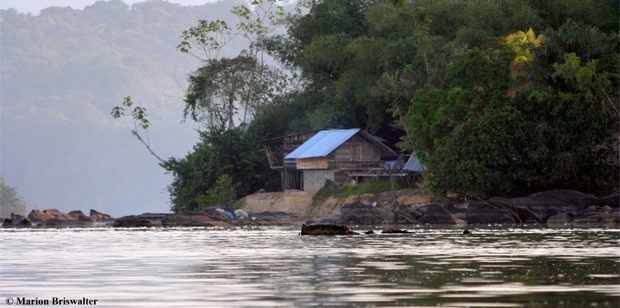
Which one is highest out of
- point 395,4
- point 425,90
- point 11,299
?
point 395,4

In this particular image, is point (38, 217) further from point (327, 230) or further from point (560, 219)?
point (327, 230)

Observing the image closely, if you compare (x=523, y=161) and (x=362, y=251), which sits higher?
(x=523, y=161)

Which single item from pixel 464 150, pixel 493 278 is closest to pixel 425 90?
pixel 464 150

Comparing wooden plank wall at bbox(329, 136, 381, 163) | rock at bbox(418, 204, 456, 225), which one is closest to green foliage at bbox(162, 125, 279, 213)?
wooden plank wall at bbox(329, 136, 381, 163)

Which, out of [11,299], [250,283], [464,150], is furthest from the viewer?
[464,150]

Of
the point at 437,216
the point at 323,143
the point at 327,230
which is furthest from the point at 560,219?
the point at 323,143

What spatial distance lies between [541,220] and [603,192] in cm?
807

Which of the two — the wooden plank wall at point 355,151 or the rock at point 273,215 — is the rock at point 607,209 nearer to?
the rock at point 273,215

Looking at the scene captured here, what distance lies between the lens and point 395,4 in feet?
281

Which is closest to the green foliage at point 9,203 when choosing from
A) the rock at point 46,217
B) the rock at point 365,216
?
the rock at point 46,217

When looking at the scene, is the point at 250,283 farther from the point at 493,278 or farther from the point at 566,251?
the point at 566,251

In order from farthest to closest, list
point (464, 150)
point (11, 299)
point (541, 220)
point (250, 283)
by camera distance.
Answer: point (464, 150) < point (541, 220) < point (250, 283) < point (11, 299)

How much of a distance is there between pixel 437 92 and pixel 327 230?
2873 centimetres

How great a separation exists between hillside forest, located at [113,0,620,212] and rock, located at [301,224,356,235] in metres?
21.3
